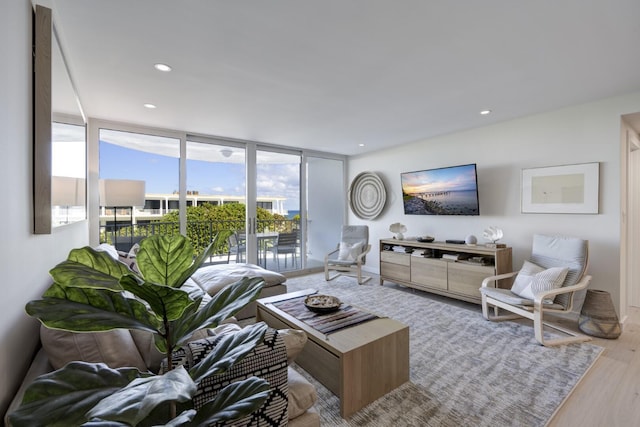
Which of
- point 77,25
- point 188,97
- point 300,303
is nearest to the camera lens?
point 77,25

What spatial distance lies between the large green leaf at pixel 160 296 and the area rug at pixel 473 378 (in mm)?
1470

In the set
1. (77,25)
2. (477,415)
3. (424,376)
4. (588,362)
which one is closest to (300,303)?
(424,376)

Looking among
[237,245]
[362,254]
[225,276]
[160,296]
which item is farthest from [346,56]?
[237,245]

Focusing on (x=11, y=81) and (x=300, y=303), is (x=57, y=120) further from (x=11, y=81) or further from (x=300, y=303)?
(x=300, y=303)

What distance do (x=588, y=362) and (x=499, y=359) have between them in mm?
694

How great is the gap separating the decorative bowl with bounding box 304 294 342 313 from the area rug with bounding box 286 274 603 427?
0.48 meters

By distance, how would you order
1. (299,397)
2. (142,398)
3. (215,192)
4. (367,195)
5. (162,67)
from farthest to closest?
1. (367,195)
2. (215,192)
3. (162,67)
4. (299,397)
5. (142,398)

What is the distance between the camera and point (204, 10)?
1.69m

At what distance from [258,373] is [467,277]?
3281mm

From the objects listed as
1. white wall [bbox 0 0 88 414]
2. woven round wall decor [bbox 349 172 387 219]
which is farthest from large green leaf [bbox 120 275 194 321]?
woven round wall decor [bbox 349 172 387 219]

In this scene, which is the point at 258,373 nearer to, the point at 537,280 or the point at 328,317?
the point at 328,317

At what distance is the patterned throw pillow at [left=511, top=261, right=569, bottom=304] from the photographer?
8.95 feet

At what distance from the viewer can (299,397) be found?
4.06ft

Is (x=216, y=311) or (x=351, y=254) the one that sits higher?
(x=216, y=311)
